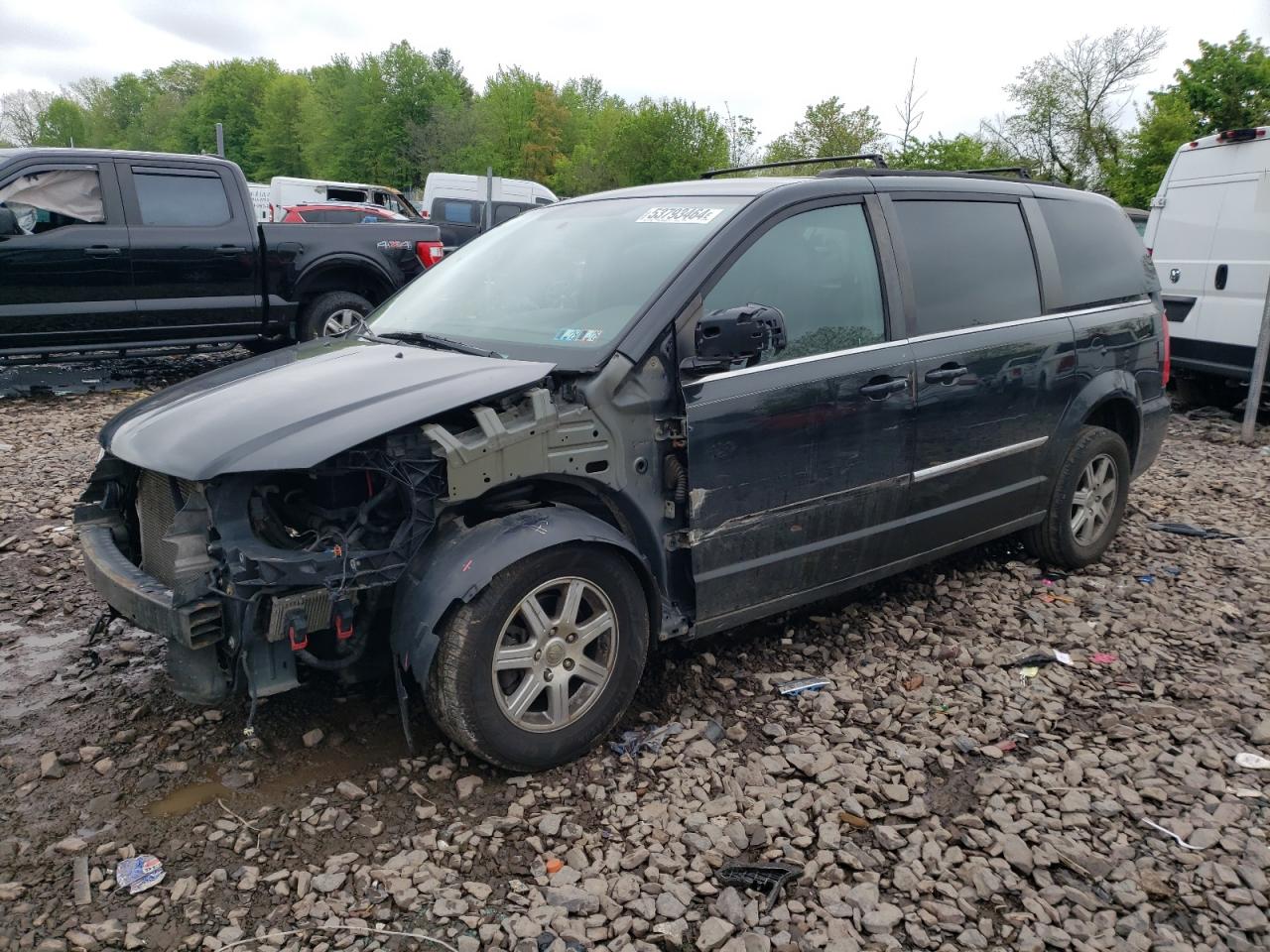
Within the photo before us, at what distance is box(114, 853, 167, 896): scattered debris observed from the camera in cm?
255

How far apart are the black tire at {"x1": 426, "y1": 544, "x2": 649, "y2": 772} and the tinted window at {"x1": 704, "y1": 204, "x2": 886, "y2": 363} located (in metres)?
0.99

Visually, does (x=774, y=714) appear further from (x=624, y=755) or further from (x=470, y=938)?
(x=470, y=938)

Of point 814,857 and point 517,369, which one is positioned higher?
point 517,369

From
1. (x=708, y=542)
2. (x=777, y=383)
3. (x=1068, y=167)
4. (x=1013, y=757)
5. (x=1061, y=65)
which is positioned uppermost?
(x=1061, y=65)

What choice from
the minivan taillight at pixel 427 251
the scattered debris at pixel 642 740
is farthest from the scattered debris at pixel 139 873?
the minivan taillight at pixel 427 251

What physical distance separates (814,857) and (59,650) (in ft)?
10.1

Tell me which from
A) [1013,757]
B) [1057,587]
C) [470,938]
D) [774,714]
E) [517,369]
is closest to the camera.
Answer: [470,938]

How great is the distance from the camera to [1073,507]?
4859mm

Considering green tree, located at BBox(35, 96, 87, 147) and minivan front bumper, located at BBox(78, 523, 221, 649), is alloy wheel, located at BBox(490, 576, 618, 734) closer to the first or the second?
minivan front bumper, located at BBox(78, 523, 221, 649)

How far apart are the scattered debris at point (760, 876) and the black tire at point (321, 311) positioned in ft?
26.3

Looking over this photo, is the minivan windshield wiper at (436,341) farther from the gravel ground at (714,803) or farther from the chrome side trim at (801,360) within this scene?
the gravel ground at (714,803)

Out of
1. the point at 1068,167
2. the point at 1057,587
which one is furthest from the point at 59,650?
the point at 1068,167

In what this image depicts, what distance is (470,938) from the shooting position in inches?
93.4

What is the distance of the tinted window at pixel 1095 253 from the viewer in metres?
4.63
